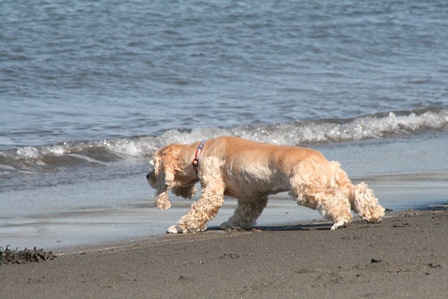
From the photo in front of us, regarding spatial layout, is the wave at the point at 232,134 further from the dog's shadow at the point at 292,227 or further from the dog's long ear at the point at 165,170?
the dog's shadow at the point at 292,227

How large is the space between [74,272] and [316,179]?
232 cm

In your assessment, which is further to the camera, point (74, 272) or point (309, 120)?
point (309, 120)

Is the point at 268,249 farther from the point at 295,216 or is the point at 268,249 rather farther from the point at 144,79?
the point at 144,79

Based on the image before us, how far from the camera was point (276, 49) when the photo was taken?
22.1 metres

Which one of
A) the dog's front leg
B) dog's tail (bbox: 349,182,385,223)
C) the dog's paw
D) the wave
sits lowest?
the wave

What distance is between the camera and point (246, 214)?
761cm

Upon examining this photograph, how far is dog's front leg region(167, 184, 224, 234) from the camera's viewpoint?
24.1ft

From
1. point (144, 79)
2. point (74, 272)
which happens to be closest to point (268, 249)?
point (74, 272)

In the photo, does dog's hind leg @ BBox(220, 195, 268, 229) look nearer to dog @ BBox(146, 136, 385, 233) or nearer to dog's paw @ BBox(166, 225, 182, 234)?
dog @ BBox(146, 136, 385, 233)

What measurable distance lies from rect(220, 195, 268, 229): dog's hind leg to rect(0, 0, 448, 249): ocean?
284 millimetres

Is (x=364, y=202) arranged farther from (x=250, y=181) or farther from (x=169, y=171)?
(x=169, y=171)

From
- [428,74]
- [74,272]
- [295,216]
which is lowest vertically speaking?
[428,74]

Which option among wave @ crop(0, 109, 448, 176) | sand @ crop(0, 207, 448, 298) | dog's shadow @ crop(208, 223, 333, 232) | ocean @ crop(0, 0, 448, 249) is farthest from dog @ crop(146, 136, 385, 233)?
wave @ crop(0, 109, 448, 176)

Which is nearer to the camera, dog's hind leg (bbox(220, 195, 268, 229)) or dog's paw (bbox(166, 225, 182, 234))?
dog's paw (bbox(166, 225, 182, 234))
